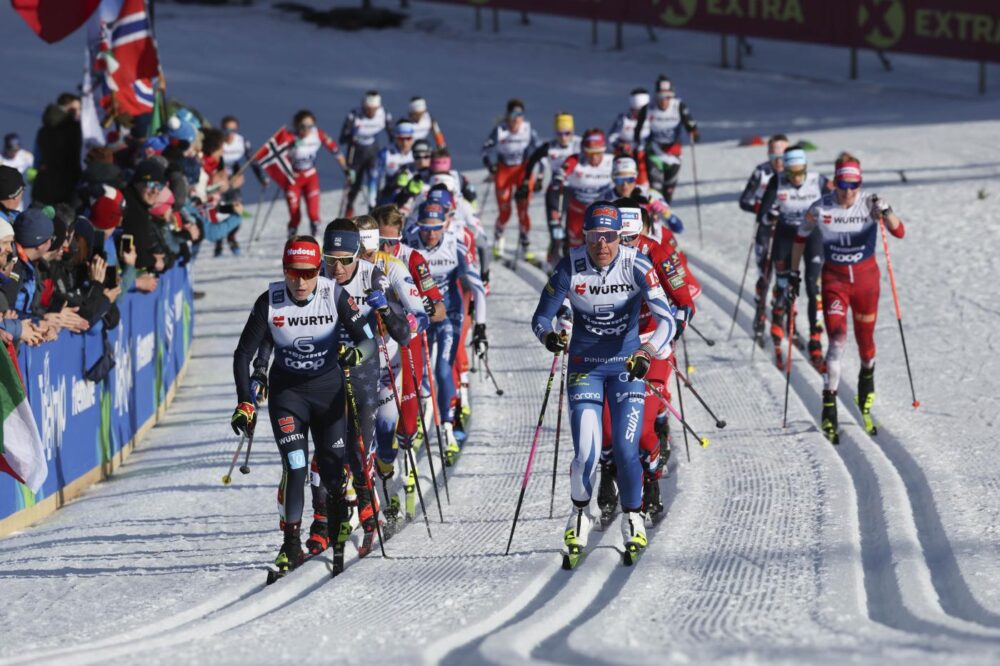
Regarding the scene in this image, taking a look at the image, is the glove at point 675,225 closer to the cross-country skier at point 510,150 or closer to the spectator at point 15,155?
the cross-country skier at point 510,150

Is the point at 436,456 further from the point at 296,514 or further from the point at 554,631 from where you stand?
the point at 554,631

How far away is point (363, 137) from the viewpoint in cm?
2203

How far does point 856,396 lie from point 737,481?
2.76m

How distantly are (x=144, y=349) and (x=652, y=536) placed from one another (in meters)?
5.69

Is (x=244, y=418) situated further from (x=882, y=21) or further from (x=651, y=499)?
(x=882, y=21)

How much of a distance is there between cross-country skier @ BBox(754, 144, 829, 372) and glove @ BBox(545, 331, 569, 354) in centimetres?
503

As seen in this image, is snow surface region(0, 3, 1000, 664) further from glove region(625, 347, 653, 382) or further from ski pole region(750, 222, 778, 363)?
glove region(625, 347, 653, 382)

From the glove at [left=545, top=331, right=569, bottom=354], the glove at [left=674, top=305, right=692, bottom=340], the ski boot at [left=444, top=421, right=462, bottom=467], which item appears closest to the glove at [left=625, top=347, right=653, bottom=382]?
the glove at [left=545, top=331, right=569, bottom=354]

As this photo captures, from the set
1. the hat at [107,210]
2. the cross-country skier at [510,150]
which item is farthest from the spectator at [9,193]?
the cross-country skier at [510,150]

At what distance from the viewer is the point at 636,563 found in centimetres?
908

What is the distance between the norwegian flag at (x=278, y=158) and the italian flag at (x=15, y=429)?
10794 millimetres

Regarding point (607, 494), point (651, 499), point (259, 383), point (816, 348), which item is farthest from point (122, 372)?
point (816, 348)

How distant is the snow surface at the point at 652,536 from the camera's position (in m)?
7.39

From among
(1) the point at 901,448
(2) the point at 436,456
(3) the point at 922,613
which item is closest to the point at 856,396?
(1) the point at 901,448
